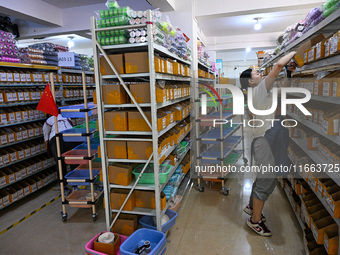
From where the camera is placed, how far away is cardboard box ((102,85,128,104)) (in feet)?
9.39

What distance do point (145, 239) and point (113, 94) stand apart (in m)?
1.70

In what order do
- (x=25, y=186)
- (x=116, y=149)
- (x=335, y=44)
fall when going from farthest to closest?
(x=25, y=186) → (x=116, y=149) → (x=335, y=44)

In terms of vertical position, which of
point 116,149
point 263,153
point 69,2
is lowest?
point 263,153

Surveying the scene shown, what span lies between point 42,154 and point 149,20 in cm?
373

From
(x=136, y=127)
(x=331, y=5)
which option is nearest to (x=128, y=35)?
(x=136, y=127)

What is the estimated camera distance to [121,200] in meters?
3.11

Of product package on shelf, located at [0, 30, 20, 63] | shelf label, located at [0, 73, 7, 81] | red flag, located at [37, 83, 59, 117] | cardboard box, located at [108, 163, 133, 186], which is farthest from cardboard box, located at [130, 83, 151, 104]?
product package on shelf, located at [0, 30, 20, 63]

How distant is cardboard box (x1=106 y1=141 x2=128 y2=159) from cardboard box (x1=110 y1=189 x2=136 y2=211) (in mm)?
467

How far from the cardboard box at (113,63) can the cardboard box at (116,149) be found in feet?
2.65

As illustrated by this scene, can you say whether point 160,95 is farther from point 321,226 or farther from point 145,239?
point 321,226

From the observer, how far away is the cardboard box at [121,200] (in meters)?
3.09

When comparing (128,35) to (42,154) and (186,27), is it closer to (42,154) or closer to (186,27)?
(186,27)

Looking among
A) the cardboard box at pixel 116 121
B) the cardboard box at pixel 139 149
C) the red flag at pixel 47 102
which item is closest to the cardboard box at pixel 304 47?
the cardboard box at pixel 139 149

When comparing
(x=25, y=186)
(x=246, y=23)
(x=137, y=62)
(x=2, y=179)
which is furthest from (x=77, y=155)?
(x=246, y=23)
